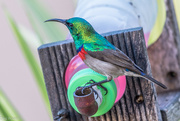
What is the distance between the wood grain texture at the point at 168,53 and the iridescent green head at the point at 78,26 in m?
0.42

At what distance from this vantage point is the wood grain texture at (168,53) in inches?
37.2

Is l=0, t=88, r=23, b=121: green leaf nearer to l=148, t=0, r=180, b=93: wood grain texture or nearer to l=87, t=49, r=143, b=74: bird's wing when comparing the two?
Result: l=87, t=49, r=143, b=74: bird's wing

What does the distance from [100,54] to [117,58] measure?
32 mm

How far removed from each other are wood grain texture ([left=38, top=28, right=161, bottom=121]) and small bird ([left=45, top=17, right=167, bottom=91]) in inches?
1.6

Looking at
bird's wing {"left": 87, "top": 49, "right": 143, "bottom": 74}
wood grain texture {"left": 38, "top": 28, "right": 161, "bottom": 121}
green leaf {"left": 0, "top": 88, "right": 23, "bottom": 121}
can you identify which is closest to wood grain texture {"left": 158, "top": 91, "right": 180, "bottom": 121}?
wood grain texture {"left": 38, "top": 28, "right": 161, "bottom": 121}

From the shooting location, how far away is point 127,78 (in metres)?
0.62

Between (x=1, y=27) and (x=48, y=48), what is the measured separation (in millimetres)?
1216

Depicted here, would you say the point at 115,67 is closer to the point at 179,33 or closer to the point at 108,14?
the point at 108,14

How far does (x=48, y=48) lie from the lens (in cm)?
64

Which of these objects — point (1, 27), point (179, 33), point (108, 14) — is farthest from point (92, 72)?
point (1, 27)

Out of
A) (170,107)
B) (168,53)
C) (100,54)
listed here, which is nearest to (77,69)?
(100,54)

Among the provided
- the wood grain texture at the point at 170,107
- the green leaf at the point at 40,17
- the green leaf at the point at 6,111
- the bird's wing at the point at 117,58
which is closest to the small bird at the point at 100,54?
the bird's wing at the point at 117,58

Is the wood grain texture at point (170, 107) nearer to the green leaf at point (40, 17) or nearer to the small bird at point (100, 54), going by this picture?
the small bird at point (100, 54)

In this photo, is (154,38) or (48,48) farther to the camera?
(154,38)
